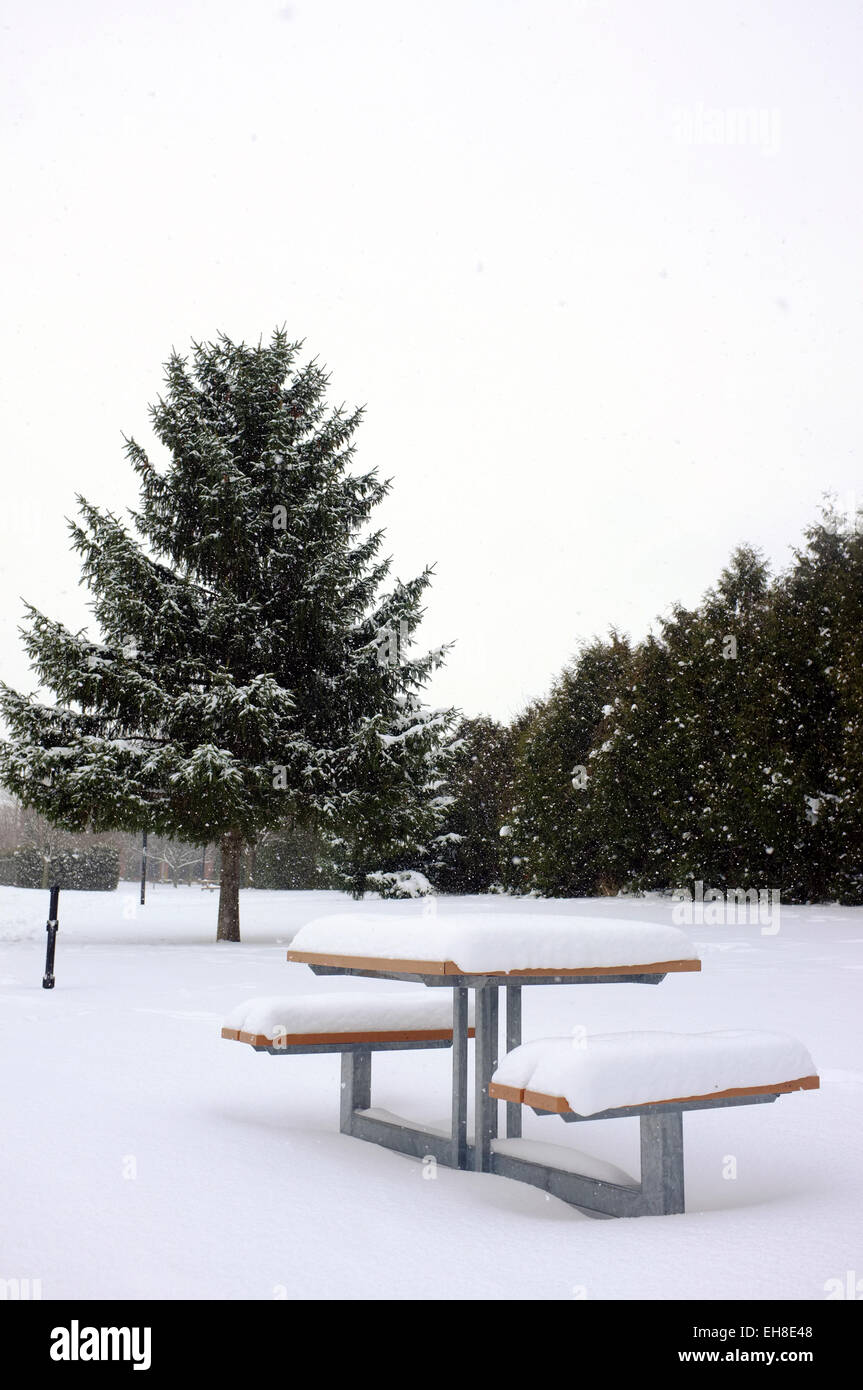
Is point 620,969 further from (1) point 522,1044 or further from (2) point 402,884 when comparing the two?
(2) point 402,884

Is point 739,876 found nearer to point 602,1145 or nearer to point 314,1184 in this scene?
point 602,1145

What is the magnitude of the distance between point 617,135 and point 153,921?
619 inches

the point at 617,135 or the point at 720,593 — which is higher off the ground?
the point at 617,135

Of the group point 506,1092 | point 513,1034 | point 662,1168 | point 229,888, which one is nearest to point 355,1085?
point 513,1034

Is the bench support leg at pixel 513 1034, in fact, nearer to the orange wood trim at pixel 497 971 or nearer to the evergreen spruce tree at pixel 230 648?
the orange wood trim at pixel 497 971

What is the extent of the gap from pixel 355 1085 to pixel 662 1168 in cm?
173

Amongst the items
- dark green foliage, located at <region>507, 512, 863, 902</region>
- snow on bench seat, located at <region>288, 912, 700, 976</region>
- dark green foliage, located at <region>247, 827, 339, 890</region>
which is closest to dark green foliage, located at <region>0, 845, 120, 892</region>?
dark green foliage, located at <region>247, 827, 339, 890</region>

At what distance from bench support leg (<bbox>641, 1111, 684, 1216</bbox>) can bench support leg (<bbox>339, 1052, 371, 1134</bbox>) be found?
1.63 meters

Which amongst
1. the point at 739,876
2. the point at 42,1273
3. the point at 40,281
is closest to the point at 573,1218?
the point at 42,1273

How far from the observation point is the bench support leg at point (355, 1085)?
16.0 ft

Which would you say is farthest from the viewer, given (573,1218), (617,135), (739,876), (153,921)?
(153,921)

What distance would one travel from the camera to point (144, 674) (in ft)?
52.4

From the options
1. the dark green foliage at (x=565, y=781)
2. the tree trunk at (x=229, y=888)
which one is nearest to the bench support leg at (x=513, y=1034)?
the tree trunk at (x=229, y=888)

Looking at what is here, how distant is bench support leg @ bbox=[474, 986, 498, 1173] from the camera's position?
408cm
